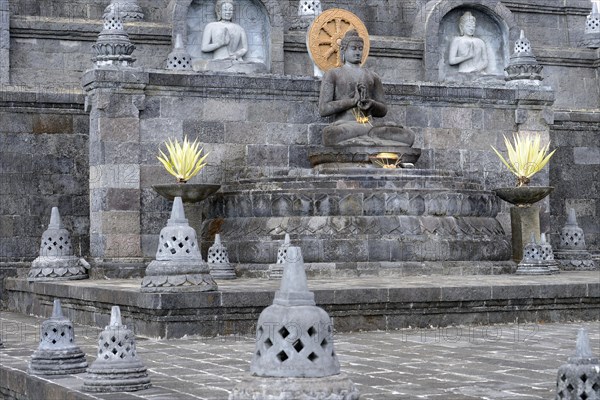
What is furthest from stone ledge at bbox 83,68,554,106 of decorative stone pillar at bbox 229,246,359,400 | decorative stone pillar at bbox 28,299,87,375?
decorative stone pillar at bbox 229,246,359,400

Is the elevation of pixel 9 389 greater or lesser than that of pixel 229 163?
lesser

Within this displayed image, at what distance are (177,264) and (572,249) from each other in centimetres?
938

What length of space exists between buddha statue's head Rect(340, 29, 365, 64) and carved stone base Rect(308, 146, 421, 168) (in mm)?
1477

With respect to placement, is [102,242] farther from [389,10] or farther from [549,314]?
[389,10]

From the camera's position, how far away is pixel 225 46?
24.4 m

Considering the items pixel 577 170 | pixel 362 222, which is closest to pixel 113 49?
pixel 362 222

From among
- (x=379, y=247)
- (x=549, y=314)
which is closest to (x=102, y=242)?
(x=379, y=247)

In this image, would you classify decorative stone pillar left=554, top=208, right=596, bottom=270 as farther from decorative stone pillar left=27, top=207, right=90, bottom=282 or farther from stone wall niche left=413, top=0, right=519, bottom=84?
decorative stone pillar left=27, top=207, right=90, bottom=282

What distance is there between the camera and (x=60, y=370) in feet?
34.8

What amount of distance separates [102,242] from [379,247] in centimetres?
416

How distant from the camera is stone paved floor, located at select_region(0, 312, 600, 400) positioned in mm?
9703

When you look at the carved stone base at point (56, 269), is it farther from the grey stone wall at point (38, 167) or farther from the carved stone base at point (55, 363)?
the carved stone base at point (55, 363)

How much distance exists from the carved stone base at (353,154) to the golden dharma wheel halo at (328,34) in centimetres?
318

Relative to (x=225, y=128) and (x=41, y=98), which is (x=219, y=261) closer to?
(x=225, y=128)
